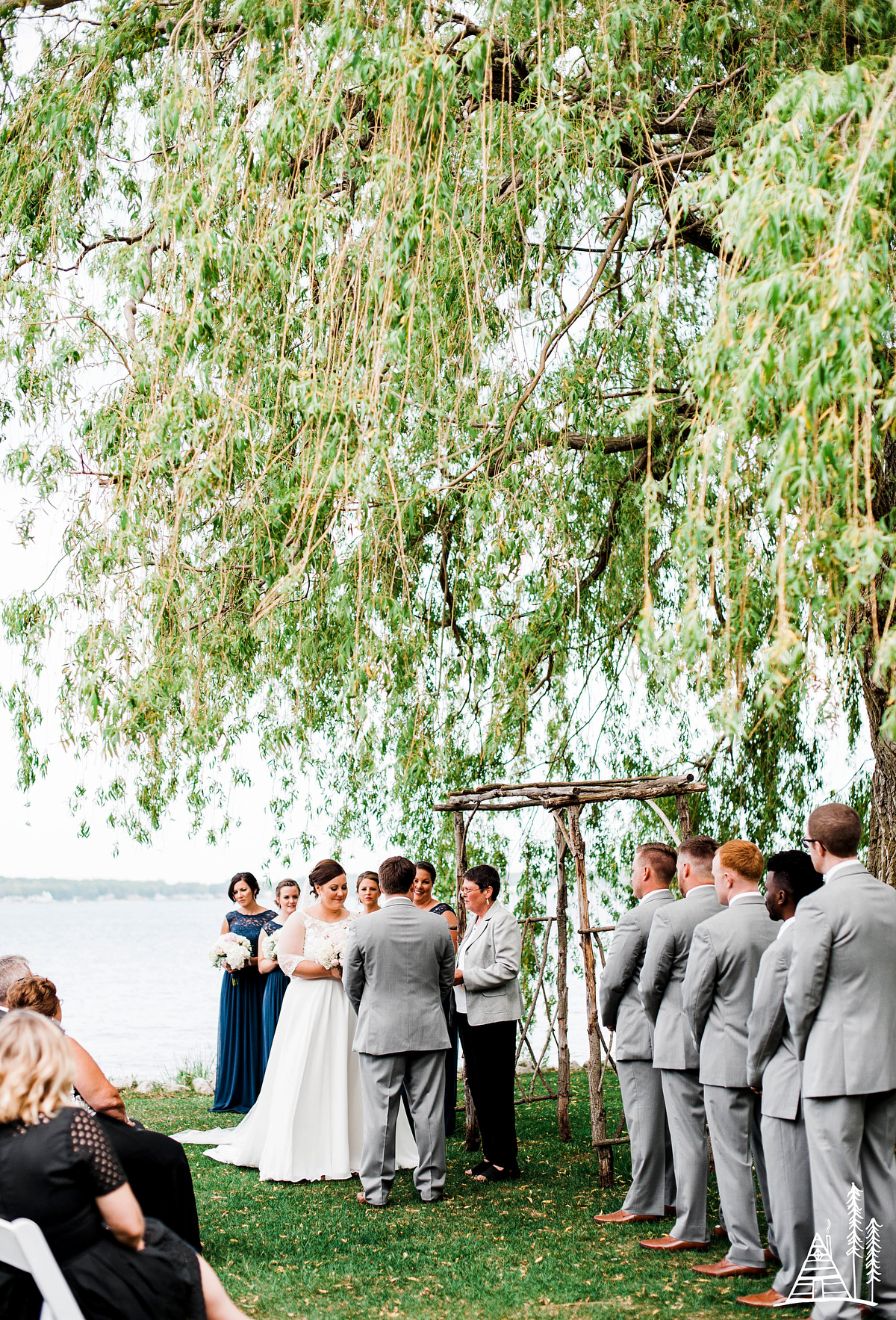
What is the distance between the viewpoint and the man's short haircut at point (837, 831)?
4473 millimetres

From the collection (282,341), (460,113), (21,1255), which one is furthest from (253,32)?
(21,1255)

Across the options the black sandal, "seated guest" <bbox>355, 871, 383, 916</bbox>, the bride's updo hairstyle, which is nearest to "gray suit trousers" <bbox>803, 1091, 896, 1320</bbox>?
the black sandal

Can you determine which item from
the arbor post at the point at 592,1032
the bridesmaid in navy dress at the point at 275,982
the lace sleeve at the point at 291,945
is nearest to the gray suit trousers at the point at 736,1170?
the arbor post at the point at 592,1032

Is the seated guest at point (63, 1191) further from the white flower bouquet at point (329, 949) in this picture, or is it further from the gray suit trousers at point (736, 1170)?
the white flower bouquet at point (329, 949)

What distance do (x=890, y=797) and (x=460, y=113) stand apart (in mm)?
4434

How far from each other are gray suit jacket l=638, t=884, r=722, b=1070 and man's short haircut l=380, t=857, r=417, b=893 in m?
1.47

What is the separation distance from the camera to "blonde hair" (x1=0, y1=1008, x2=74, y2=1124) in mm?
3283

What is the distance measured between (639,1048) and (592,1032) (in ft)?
3.76

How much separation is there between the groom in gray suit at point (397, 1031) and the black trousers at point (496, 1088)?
66 cm

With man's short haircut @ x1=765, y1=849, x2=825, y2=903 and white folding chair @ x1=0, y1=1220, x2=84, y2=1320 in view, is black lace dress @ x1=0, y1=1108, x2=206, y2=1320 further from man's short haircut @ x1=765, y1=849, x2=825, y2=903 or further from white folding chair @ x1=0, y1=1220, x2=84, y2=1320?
man's short haircut @ x1=765, y1=849, x2=825, y2=903

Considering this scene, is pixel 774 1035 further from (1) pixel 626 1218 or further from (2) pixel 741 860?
(1) pixel 626 1218

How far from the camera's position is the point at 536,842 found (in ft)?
33.1

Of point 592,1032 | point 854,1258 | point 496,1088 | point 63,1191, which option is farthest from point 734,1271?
point 63,1191

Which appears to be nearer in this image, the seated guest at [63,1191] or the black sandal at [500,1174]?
the seated guest at [63,1191]
